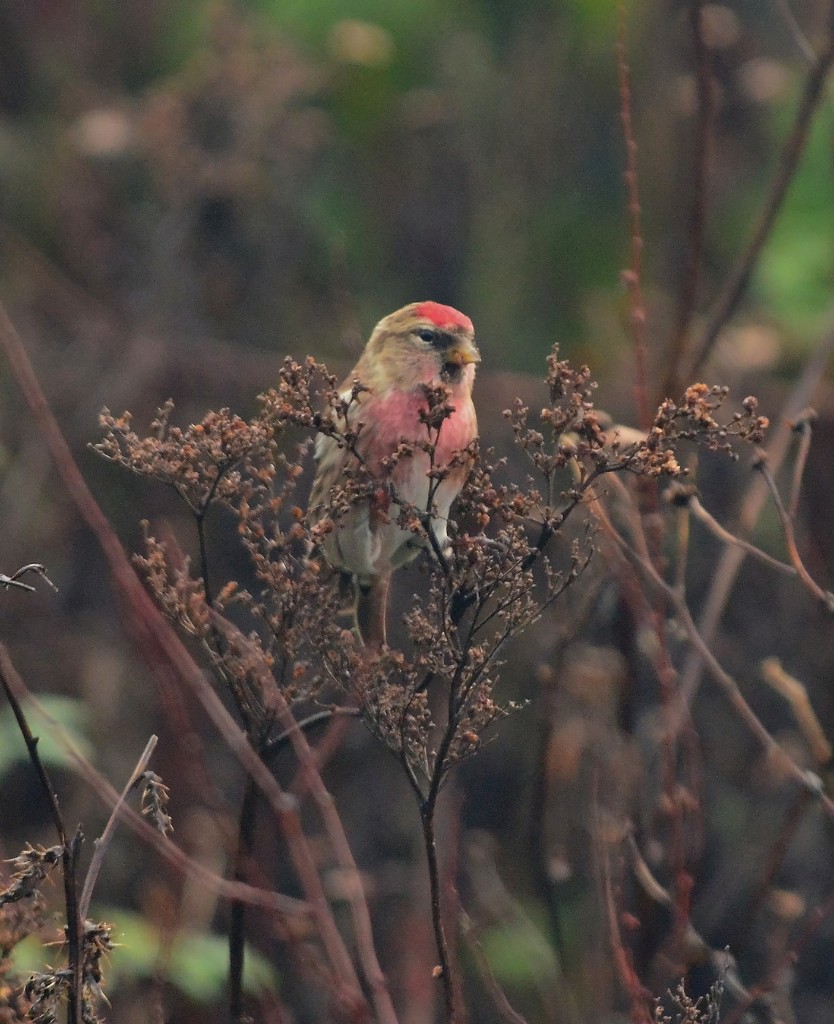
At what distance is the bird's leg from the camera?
3938 mm

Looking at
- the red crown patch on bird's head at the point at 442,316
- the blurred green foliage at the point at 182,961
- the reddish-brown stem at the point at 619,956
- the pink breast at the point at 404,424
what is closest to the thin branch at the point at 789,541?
the reddish-brown stem at the point at 619,956

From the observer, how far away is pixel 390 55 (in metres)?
9.02

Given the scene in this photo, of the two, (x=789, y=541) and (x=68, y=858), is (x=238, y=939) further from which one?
Answer: (x=789, y=541)

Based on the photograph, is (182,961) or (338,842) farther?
(182,961)

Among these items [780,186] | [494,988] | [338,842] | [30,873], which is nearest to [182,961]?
[494,988]

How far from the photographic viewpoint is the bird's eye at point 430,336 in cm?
384

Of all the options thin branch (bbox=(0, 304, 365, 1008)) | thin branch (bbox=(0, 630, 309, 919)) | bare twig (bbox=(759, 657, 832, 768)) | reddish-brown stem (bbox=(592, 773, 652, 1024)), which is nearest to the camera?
thin branch (bbox=(0, 304, 365, 1008))

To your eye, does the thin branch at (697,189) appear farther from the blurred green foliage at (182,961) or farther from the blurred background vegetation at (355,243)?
the blurred green foliage at (182,961)

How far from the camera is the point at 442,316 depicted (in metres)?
3.88

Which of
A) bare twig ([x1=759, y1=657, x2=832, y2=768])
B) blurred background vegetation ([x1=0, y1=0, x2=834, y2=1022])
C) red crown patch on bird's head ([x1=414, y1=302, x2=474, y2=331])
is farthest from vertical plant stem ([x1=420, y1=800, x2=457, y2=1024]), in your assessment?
blurred background vegetation ([x1=0, y1=0, x2=834, y2=1022])

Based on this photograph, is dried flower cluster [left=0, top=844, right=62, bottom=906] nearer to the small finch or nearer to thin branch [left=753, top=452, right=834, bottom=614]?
thin branch [left=753, top=452, right=834, bottom=614]

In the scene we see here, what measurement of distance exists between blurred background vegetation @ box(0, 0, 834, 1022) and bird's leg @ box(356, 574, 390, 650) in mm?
667

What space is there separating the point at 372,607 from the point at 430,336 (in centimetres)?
75

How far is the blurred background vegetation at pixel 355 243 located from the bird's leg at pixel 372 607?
667mm
